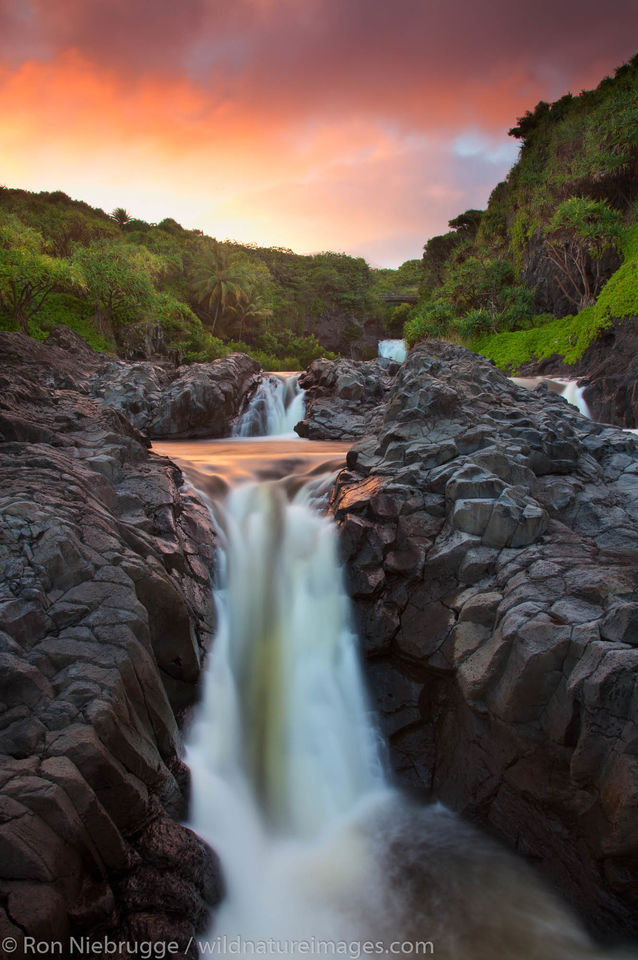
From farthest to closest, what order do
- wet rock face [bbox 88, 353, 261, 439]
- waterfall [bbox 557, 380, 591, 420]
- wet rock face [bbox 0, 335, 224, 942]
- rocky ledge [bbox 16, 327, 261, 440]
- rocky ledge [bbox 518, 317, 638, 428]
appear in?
waterfall [bbox 557, 380, 591, 420] < rocky ledge [bbox 518, 317, 638, 428] < wet rock face [bbox 88, 353, 261, 439] < rocky ledge [bbox 16, 327, 261, 440] < wet rock face [bbox 0, 335, 224, 942]

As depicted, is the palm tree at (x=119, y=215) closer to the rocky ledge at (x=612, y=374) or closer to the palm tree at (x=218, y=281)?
the palm tree at (x=218, y=281)

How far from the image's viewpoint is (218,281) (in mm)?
34906

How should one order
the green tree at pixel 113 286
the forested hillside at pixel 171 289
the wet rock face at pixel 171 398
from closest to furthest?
Answer: the wet rock face at pixel 171 398 → the forested hillside at pixel 171 289 → the green tree at pixel 113 286

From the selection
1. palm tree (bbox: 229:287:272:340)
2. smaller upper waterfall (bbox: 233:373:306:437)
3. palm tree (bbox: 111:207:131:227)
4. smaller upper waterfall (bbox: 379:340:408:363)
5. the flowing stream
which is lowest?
the flowing stream

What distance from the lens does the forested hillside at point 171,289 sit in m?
22.1

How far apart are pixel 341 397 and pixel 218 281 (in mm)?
21635

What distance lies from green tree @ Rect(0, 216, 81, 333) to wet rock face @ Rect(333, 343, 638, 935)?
57.1ft

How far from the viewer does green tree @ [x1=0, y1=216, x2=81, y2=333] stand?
1834 centimetres

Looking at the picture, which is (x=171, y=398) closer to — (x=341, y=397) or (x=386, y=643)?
(x=341, y=397)

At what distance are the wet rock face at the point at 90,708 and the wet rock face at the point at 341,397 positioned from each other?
10973 millimetres

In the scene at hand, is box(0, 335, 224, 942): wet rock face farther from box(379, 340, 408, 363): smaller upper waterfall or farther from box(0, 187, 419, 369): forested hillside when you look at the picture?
box(379, 340, 408, 363): smaller upper waterfall

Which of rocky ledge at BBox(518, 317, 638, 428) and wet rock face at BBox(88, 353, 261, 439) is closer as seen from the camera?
wet rock face at BBox(88, 353, 261, 439)

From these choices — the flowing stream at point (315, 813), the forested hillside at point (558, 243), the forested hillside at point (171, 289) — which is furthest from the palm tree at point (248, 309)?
the flowing stream at point (315, 813)

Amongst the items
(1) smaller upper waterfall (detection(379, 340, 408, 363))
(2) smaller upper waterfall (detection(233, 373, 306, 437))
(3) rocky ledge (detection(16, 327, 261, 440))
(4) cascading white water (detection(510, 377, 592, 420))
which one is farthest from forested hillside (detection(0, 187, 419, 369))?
(4) cascading white water (detection(510, 377, 592, 420))
